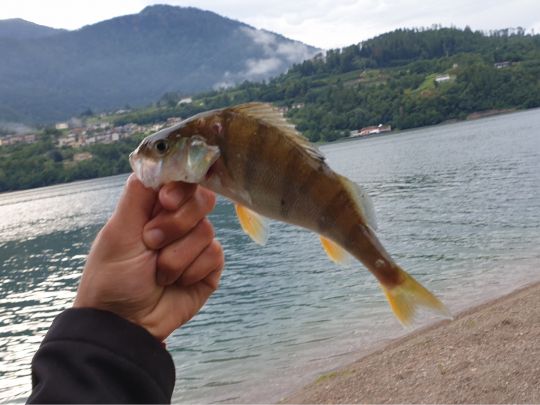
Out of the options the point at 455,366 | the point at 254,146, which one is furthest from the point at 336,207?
the point at 455,366

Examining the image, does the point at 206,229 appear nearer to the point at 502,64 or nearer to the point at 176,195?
the point at 176,195

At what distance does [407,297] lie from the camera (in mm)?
2781

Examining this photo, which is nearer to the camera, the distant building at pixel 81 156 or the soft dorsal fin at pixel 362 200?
the soft dorsal fin at pixel 362 200

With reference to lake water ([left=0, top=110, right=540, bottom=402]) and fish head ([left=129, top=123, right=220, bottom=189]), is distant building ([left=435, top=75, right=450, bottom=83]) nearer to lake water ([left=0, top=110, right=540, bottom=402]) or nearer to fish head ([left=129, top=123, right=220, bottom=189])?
lake water ([left=0, top=110, right=540, bottom=402])

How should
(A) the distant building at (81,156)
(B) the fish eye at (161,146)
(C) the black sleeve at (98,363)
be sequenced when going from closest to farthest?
(C) the black sleeve at (98,363) → (B) the fish eye at (161,146) → (A) the distant building at (81,156)

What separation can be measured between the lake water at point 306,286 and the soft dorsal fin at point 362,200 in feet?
37.5

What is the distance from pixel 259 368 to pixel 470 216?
69.2 feet

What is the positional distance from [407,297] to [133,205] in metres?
1.51

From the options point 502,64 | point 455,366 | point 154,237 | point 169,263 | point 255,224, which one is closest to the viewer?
point 154,237

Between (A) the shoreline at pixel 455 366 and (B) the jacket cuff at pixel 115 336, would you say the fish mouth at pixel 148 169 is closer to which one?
(B) the jacket cuff at pixel 115 336

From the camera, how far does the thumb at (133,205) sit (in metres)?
2.72

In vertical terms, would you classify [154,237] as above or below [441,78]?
below

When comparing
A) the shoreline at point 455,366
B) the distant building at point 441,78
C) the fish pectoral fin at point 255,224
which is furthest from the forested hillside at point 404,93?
the fish pectoral fin at point 255,224

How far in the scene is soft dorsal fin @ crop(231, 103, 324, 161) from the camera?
261cm
